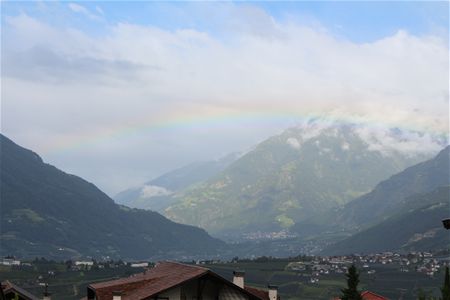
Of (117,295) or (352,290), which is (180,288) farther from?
(352,290)

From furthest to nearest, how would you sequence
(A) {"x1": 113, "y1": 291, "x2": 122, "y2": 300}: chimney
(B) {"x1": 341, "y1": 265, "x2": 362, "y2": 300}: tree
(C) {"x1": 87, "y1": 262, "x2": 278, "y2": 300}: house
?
(B) {"x1": 341, "y1": 265, "x2": 362, "y2": 300}: tree < (C) {"x1": 87, "y1": 262, "x2": 278, "y2": 300}: house < (A) {"x1": 113, "y1": 291, "x2": 122, "y2": 300}: chimney

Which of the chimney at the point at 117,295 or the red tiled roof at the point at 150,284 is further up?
the red tiled roof at the point at 150,284

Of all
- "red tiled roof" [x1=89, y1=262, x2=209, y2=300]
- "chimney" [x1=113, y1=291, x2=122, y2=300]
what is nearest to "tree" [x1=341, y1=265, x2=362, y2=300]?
"red tiled roof" [x1=89, y1=262, x2=209, y2=300]

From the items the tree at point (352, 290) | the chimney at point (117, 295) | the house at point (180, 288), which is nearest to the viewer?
the chimney at point (117, 295)

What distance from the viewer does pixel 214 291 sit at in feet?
133

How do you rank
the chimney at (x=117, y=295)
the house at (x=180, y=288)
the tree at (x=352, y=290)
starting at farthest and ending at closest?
the tree at (x=352, y=290) → the house at (x=180, y=288) → the chimney at (x=117, y=295)

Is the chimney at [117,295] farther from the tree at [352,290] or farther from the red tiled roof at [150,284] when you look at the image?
the tree at [352,290]

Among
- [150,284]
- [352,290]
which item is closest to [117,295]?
[150,284]

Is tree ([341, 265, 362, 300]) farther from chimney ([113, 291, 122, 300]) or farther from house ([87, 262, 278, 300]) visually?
chimney ([113, 291, 122, 300])

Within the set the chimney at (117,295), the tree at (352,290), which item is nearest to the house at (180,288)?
the chimney at (117,295)

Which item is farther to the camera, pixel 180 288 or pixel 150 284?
pixel 150 284

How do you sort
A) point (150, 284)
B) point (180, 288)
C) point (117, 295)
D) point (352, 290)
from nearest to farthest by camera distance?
point (117, 295) < point (180, 288) < point (150, 284) < point (352, 290)

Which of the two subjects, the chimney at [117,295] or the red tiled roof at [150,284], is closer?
the chimney at [117,295]

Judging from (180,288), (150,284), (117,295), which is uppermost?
(150,284)
